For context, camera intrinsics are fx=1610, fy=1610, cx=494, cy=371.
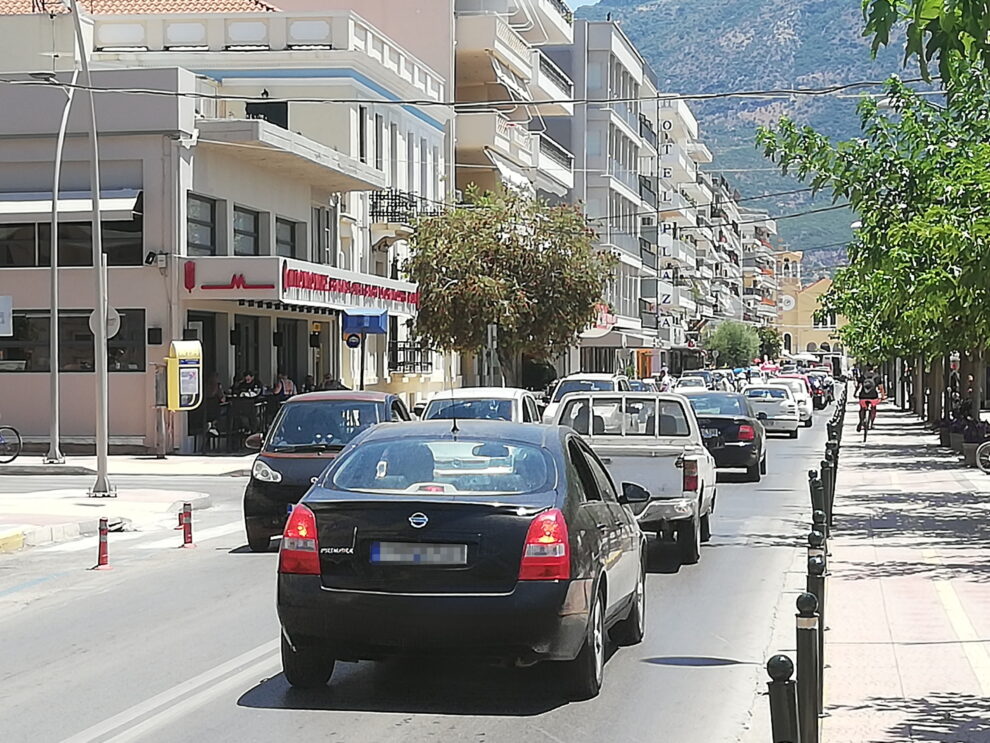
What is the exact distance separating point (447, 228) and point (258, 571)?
33.3m

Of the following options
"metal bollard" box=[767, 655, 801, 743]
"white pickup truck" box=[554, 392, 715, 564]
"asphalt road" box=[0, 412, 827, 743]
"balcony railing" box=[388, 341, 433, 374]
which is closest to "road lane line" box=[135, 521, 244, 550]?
"asphalt road" box=[0, 412, 827, 743]

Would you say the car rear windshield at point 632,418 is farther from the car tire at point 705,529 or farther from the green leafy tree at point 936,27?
the green leafy tree at point 936,27

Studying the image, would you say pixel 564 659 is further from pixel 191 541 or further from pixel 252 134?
pixel 252 134

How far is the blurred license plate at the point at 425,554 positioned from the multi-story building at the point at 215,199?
74.2ft

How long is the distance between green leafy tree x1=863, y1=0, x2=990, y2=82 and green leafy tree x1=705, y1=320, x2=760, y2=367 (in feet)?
445

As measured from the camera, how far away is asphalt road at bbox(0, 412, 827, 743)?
28.2ft

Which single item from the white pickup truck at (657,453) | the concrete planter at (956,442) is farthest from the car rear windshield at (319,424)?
the concrete planter at (956,442)

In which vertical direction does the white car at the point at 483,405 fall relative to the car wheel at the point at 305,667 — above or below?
above

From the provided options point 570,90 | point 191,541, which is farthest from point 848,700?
point 570,90

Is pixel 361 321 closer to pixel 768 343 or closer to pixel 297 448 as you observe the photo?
pixel 297 448

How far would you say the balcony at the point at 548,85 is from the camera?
6588cm

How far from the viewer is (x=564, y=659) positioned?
354 inches

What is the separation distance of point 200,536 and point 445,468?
36.1ft

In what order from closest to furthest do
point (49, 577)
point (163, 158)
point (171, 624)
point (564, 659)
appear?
point (564, 659) → point (171, 624) → point (49, 577) → point (163, 158)
